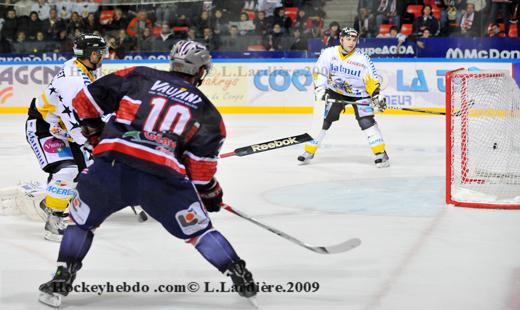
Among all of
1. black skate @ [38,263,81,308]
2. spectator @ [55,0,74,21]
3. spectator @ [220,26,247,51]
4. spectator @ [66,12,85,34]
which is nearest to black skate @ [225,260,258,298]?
black skate @ [38,263,81,308]

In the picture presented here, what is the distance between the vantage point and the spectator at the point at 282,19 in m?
12.7

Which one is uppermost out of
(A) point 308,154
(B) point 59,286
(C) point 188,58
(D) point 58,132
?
(C) point 188,58

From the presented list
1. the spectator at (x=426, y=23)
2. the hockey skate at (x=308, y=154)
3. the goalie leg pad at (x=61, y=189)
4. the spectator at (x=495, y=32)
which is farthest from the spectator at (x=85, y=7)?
the goalie leg pad at (x=61, y=189)

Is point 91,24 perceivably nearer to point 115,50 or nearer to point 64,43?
point 64,43

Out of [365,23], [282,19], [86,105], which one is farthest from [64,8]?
[86,105]

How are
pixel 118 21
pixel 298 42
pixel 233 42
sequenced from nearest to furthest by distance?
pixel 298 42, pixel 233 42, pixel 118 21

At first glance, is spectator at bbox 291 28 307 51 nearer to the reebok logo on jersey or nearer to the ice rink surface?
the ice rink surface

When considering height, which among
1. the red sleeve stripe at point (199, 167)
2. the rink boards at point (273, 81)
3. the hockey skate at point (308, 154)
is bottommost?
the rink boards at point (273, 81)

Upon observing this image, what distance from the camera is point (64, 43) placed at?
13398mm

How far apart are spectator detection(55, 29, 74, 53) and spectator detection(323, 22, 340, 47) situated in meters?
3.93

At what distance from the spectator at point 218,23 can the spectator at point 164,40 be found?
2.19 ft

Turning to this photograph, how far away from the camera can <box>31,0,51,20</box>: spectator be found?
44.5ft

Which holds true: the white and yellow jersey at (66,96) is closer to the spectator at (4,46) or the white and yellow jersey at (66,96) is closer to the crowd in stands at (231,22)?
the crowd in stands at (231,22)

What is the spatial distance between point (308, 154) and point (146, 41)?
19.9ft
